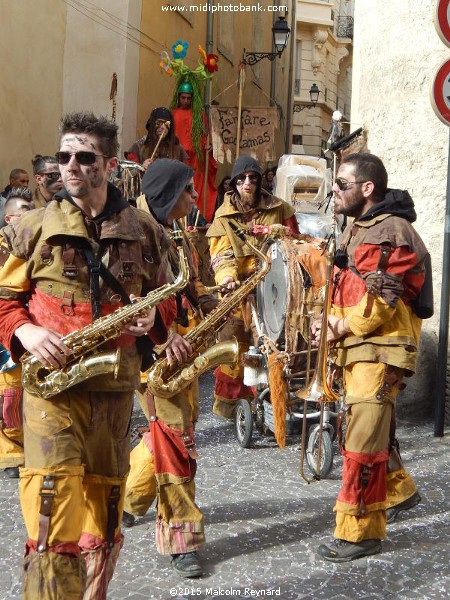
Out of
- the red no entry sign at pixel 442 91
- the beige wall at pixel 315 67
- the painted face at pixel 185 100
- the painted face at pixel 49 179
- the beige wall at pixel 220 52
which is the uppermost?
the beige wall at pixel 315 67

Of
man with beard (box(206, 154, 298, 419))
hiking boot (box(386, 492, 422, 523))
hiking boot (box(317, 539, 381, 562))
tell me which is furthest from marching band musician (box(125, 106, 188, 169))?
hiking boot (box(317, 539, 381, 562))

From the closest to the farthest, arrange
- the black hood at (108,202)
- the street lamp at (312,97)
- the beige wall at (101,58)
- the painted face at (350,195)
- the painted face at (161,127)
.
A: the black hood at (108,202) < the painted face at (350,195) < the painted face at (161,127) < the beige wall at (101,58) < the street lamp at (312,97)

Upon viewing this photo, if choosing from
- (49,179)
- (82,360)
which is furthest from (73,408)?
(49,179)

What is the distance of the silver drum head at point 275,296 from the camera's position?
21.3 ft

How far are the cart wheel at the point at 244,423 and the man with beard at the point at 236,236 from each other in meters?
0.48

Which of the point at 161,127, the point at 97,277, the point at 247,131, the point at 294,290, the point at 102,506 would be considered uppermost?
the point at 247,131

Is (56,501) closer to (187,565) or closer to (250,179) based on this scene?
(187,565)

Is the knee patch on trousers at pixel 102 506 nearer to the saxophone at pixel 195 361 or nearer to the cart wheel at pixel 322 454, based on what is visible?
the saxophone at pixel 195 361

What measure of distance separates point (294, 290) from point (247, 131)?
763cm

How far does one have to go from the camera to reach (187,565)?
4.25 meters

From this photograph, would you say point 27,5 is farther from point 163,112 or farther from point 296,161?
point 296,161

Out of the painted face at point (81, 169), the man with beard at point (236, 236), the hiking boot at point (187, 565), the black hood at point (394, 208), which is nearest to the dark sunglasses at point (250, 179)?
the man with beard at point (236, 236)

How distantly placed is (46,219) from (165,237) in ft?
2.06

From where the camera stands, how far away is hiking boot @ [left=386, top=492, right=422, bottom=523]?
5180 millimetres
